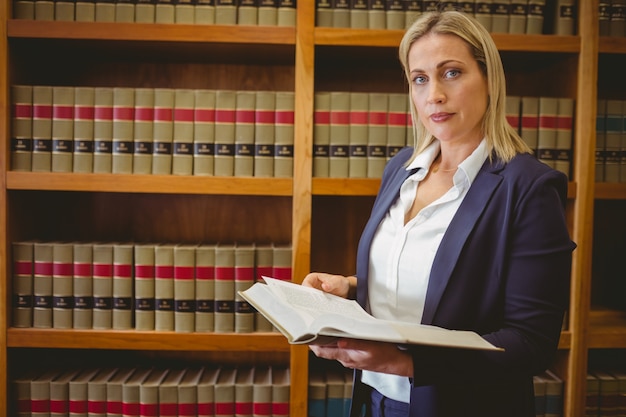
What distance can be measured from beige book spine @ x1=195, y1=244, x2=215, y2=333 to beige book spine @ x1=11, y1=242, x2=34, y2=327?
533 millimetres

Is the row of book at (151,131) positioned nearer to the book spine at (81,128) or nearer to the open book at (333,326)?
the book spine at (81,128)

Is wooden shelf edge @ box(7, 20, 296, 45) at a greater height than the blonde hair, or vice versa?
wooden shelf edge @ box(7, 20, 296, 45)

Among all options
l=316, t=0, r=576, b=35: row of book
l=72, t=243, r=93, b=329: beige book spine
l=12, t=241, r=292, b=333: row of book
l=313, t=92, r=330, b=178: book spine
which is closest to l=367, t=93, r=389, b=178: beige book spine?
l=313, t=92, r=330, b=178: book spine

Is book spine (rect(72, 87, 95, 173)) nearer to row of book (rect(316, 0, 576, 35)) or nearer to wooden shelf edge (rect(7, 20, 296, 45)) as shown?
wooden shelf edge (rect(7, 20, 296, 45))

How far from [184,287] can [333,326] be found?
0.93m

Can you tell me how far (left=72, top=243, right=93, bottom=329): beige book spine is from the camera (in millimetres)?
1521

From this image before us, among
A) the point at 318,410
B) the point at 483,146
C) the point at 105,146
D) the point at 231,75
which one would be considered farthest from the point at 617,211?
the point at 105,146

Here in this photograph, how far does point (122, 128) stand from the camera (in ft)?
4.96

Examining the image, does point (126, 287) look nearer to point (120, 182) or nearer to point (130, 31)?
point (120, 182)

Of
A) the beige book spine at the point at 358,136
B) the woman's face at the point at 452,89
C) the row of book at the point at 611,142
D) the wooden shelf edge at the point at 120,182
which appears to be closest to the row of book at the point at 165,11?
the beige book spine at the point at 358,136

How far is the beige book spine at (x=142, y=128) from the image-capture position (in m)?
1.52

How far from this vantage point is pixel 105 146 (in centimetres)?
151

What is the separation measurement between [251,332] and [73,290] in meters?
0.59

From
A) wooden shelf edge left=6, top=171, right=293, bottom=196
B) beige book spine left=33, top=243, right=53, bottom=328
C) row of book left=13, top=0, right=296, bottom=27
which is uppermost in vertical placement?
row of book left=13, top=0, right=296, bottom=27
